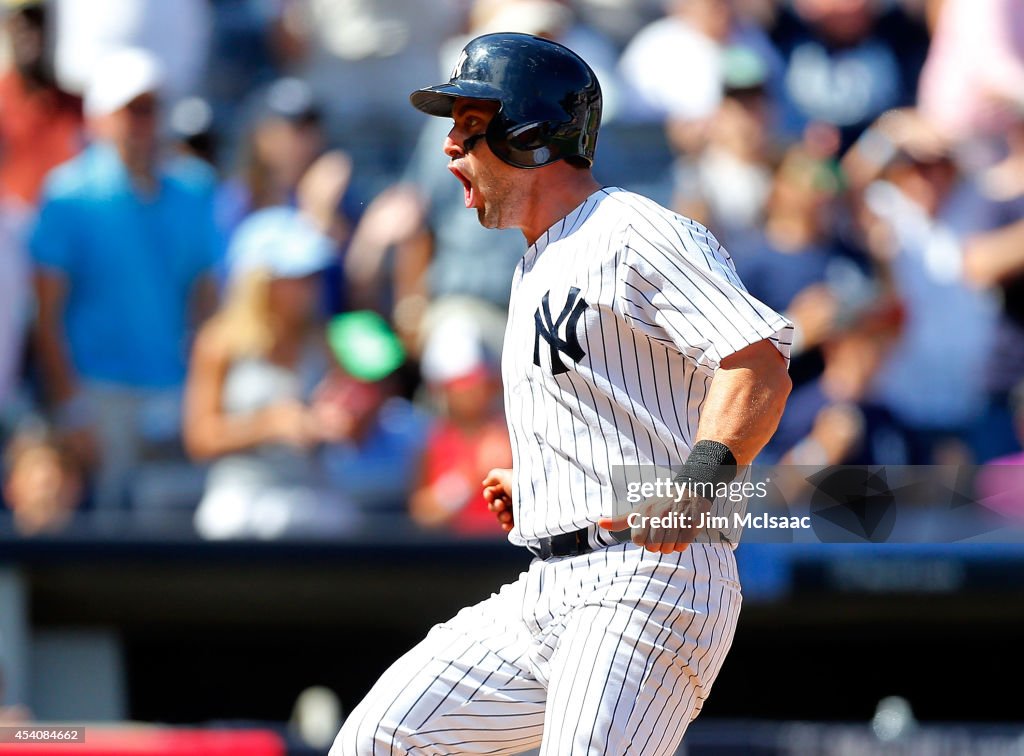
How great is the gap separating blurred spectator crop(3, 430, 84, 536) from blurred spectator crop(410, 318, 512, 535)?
1.24 metres

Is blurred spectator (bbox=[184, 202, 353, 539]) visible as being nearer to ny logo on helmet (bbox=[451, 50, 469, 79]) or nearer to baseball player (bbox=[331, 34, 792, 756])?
baseball player (bbox=[331, 34, 792, 756])

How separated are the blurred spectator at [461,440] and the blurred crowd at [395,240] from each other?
0.01 meters

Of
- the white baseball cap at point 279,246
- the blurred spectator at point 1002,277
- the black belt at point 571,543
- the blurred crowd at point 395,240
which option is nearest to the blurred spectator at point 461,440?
the blurred crowd at point 395,240

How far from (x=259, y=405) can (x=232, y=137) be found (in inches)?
86.5

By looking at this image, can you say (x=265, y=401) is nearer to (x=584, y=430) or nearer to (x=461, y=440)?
(x=461, y=440)

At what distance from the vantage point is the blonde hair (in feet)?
20.9

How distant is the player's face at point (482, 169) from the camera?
3.32 meters

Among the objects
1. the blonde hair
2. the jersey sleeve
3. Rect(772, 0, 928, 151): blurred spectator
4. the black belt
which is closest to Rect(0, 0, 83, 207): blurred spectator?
the blonde hair

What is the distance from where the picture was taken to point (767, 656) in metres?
6.25

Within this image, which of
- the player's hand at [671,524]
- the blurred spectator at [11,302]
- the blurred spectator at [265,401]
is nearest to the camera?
the player's hand at [671,524]

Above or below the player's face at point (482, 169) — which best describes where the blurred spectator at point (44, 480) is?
below

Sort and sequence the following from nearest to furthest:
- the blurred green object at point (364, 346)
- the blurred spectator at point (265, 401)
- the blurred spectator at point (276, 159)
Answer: the blurred spectator at point (265, 401)
the blurred green object at point (364, 346)
the blurred spectator at point (276, 159)

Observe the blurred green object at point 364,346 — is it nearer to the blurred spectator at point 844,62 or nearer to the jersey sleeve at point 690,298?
the blurred spectator at point 844,62

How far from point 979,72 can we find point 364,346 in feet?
10.1
